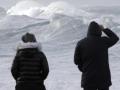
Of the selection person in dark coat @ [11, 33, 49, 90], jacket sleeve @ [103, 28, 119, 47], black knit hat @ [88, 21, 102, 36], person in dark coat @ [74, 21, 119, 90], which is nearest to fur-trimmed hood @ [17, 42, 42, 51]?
person in dark coat @ [11, 33, 49, 90]

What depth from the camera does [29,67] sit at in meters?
6.43

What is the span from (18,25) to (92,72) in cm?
4211

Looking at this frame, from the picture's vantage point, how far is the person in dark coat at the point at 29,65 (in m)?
6.39

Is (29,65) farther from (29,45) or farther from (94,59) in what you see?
(94,59)

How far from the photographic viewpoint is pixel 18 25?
48.7 metres

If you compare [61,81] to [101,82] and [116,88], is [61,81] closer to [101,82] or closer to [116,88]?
[116,88]

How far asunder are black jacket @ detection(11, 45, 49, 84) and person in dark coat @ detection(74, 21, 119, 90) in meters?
0.64

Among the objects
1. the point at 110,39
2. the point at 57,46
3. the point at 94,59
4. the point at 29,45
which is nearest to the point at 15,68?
the point at 29,45

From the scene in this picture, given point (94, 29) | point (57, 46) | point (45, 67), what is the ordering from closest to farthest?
point (45, 67) → point (94, 29) → point (57, 46)

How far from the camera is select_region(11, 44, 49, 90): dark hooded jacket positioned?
Answer: 6.41 meters

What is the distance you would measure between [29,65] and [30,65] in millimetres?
12

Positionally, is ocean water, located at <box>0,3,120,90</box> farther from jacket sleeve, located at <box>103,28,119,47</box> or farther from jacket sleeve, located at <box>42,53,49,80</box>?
jacket sleeve, located at <box>103,28,119,47</box>

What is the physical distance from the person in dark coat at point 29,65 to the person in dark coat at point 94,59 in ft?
2.12

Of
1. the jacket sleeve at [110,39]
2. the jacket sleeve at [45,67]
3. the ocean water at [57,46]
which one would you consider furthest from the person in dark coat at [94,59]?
the ocean water at [57,46]
